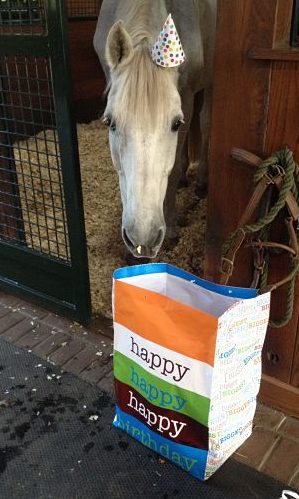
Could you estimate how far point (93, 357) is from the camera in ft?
6.54

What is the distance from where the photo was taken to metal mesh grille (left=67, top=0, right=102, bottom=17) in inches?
187

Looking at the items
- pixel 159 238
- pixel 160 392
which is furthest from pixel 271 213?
pixel 160 392

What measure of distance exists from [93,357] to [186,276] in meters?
0.80

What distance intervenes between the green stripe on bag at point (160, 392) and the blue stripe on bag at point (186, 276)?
0.29 metres

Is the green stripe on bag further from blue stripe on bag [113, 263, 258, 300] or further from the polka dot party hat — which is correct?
the polka dot party hat

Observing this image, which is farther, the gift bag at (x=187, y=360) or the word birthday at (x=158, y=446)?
the word birthday at (x=158, y=446)

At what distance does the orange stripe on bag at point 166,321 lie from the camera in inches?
47.9

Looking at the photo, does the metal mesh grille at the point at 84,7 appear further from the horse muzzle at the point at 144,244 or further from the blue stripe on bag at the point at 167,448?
the blue stripe on bag at the point at 167,448

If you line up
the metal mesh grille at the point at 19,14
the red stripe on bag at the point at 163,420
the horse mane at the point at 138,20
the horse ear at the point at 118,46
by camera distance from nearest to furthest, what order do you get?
the red stripe on bag at the point at 163,420
the horse ear at the point at 118,46
the horse mane at the point at 138,20
the metal mesh grille at the point at 19,14

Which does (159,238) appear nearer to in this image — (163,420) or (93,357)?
(163,420)

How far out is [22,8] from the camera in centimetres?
186

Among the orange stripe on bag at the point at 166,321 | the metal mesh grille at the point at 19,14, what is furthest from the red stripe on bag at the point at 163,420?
the metal mesh grille at the point at 19,14

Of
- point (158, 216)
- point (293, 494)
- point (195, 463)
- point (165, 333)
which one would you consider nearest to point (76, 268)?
point (158, 216)

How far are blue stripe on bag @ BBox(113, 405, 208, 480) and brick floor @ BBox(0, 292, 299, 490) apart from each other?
0.62ft
